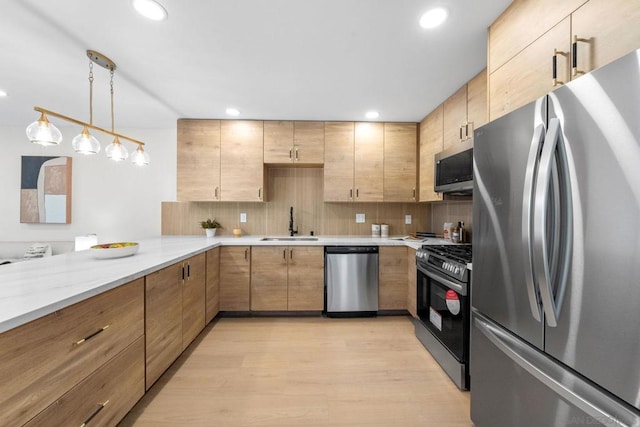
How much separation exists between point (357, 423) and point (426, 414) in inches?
16.9

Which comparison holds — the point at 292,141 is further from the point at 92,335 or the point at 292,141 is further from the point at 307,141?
the point at 92,335

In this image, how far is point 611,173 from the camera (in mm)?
724

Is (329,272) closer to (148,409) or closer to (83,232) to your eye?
(148,409)

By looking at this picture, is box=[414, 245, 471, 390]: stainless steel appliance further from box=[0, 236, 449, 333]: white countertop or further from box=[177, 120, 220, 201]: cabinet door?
box=[177, 120, 220, 201]: cabinet door

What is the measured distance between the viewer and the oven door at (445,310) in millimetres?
1727

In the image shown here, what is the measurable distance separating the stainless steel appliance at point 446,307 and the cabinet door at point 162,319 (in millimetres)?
1982

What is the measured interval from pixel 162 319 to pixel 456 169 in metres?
2.46

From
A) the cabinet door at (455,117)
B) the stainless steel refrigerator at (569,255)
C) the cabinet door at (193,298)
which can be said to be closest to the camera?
the stainless steel refrigerator at (569,255)

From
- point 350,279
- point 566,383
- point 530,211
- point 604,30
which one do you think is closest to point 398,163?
point 350,279

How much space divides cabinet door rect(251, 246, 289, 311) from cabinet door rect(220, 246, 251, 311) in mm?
75

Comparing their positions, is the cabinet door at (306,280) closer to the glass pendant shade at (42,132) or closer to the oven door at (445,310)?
the oven door at (445,310)

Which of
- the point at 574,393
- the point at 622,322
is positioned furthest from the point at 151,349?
the point at 622,322

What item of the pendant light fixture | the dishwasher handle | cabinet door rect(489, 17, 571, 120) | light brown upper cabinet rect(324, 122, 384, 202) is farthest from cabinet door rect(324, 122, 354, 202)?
the pendant light fixture

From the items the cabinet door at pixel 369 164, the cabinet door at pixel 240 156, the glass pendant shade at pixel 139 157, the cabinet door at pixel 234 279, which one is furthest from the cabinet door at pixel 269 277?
the glass pendant shade at pixel 139 157
